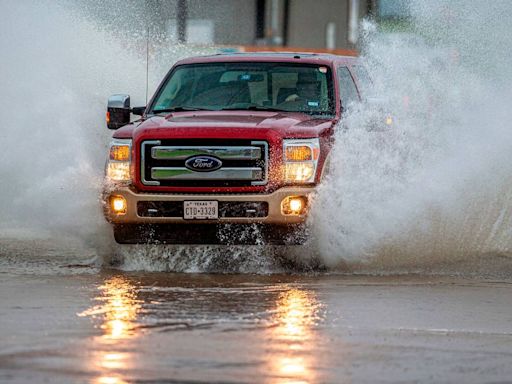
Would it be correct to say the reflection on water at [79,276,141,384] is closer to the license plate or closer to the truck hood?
the license plate

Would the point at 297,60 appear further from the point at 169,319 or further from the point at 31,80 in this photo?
the point at 31,80

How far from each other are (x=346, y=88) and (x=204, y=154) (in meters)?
2.00

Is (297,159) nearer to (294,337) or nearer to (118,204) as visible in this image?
(118,204)

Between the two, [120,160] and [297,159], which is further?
[120,160]

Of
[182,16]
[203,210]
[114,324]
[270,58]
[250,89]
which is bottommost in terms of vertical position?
[114,324]

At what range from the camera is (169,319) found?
28.5 ft

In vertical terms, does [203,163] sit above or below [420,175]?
above

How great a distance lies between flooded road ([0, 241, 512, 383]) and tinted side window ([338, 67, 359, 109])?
77.9 inches

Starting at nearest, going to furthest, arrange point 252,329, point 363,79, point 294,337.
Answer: point 294,337
point 252,329
point 363,79

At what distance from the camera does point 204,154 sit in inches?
452

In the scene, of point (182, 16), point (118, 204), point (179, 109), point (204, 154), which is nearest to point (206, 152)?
point (204, 154)

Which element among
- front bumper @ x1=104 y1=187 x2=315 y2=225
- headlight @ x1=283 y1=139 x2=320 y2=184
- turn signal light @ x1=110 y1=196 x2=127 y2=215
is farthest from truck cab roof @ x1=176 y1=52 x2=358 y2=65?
turn signal light @ x1=110 y1=196 x2=127 y2=215

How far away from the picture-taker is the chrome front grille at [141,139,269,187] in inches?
449

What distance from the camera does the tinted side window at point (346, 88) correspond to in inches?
501
